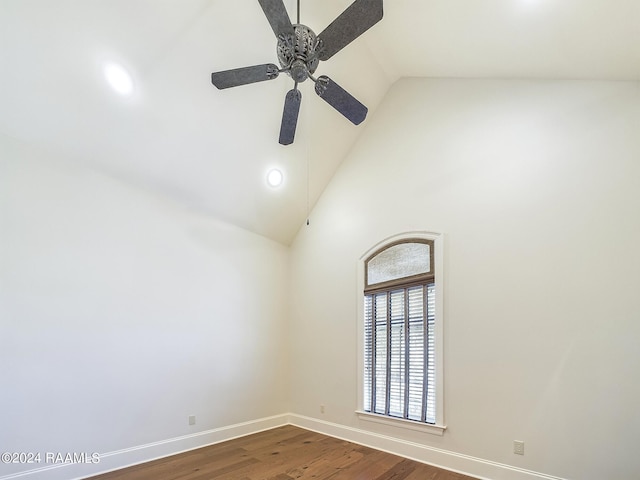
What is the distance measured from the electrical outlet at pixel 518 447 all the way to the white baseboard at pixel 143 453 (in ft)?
9.34

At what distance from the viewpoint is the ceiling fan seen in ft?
6.42

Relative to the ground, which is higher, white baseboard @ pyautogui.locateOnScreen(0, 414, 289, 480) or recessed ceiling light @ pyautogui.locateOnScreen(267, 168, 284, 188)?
recessed ceiling light @ pyautogui.locateOnScreen(267, 168, 284, 188)

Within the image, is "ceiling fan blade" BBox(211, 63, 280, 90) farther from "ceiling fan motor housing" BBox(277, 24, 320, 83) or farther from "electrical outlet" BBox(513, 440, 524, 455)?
"electrical outlet" BBox(513, 440, 524, 455)

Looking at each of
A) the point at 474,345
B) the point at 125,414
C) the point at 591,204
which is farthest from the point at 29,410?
the point at 591,204

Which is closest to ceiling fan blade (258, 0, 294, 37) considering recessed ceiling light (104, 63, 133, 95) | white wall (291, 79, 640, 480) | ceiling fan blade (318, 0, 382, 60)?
ceiling fan blade (318, 0, 382, 60)

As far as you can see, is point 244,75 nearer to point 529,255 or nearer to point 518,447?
point 529,255

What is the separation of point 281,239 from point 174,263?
1604 millimetres

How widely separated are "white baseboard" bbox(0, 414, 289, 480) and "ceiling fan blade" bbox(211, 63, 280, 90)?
3249mm

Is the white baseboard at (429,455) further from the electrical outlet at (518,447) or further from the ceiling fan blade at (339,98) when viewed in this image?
the ceiling fan blade at (339,98)

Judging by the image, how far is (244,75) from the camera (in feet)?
7.67

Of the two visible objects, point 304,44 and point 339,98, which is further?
point 339,98

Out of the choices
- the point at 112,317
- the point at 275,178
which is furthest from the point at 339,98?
the point at 112,317

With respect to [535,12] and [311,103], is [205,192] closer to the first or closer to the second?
[311,103]

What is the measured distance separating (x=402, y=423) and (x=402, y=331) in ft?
2.92
